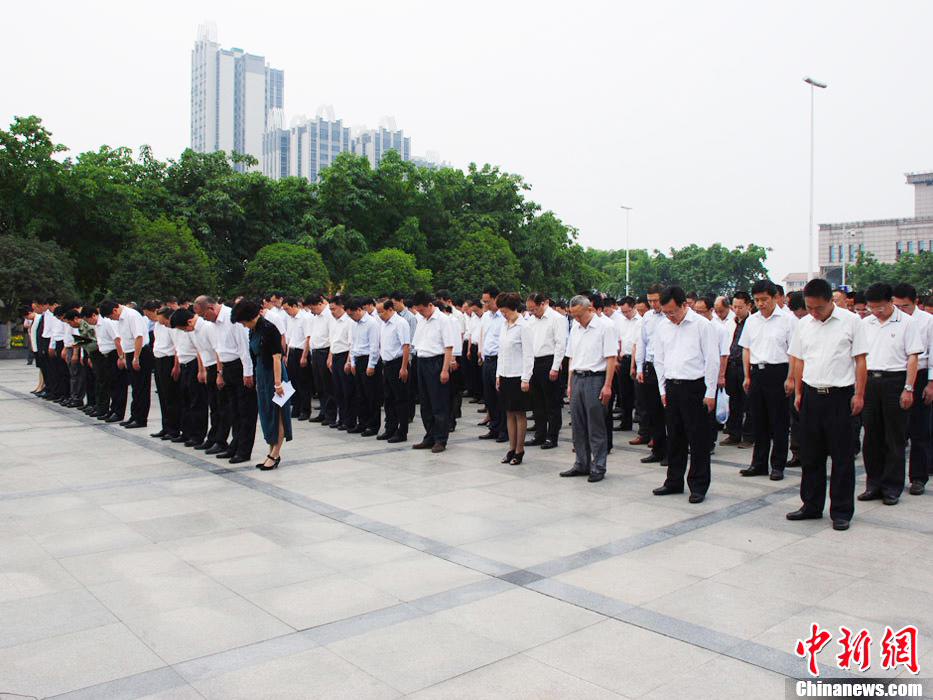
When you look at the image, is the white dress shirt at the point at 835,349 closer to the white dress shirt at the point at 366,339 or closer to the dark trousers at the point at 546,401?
the dark trousers at the point at 546,401

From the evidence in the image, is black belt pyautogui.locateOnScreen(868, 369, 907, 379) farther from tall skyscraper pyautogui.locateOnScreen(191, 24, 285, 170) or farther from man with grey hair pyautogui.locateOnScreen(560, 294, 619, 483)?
tall skyscraper pyautogui.locateOnScreen(191, 24, 285, 170)

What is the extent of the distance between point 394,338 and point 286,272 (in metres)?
17.7

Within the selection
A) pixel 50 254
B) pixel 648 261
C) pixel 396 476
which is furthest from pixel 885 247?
pixel 396 476

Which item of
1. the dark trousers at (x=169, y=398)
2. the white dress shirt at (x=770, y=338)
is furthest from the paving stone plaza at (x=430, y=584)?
the dark trousers at (x=169, y=398)

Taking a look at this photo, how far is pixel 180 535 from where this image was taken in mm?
5500

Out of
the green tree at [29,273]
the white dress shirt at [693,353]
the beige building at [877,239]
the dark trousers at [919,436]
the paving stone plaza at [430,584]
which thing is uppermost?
the beige building at [877,239]

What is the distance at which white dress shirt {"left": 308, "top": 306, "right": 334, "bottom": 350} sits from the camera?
10.8 meters

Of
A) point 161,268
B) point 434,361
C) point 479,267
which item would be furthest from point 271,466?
point 479,267

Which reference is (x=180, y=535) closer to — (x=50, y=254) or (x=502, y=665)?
(x=502, y=665)

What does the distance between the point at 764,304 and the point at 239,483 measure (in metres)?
5.31

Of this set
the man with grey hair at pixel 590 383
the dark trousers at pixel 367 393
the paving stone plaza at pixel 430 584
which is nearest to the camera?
the paving stone plaza at pixel 430 584

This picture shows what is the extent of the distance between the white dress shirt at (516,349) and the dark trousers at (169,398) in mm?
4196

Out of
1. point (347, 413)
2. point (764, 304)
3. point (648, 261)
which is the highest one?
point (648, 261)

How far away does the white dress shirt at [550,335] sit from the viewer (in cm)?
870
